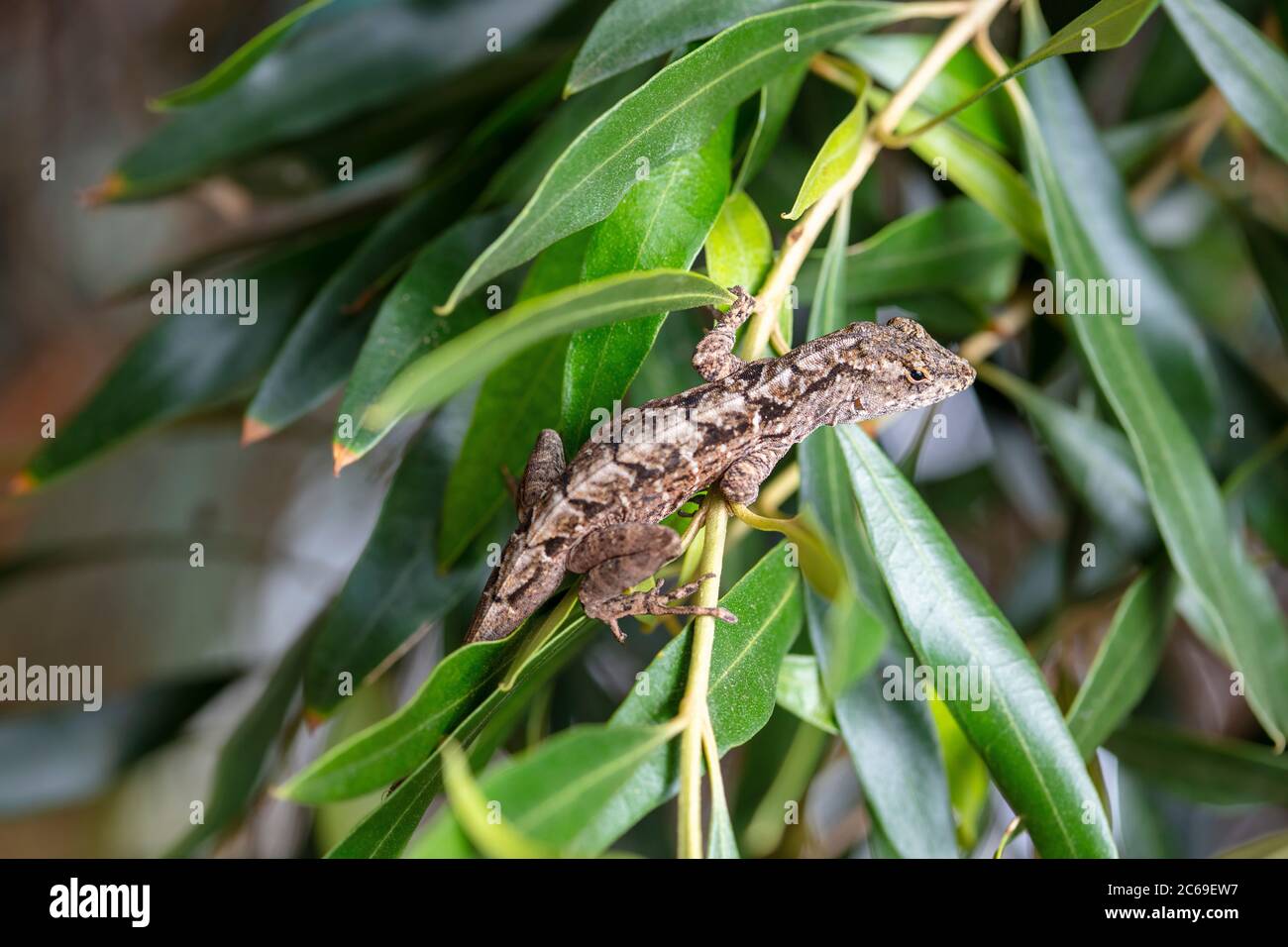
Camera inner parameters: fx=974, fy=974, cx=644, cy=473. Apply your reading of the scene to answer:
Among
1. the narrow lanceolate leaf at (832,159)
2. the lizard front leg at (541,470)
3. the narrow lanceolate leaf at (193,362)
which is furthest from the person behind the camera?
the narrow lanceolate leaf at (193,362)

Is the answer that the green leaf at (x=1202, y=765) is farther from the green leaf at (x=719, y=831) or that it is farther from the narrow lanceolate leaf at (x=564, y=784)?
the narrow lanceolate leaf at (x=564, y=784)

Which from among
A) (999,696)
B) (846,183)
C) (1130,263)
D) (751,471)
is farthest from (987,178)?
(999,696)

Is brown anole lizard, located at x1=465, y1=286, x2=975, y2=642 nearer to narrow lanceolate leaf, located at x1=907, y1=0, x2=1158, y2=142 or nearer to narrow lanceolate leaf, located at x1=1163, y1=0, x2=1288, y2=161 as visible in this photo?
narrow lanceolate leaf, located at x1=907, y1=0, x2=1158, y2=142

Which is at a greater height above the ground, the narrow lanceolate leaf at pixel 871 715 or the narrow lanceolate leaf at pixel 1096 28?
the narrow lanceolate leaf at pixel 1096 28

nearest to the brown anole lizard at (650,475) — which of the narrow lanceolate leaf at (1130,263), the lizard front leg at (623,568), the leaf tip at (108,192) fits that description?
the lizard front leg at (623,568)

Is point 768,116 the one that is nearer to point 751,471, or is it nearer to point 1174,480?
point 751,471

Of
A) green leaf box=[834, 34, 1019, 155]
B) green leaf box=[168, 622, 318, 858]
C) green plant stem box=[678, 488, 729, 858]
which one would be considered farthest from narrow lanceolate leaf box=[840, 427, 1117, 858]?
green leaf box=[168, 622, 318, 858]
